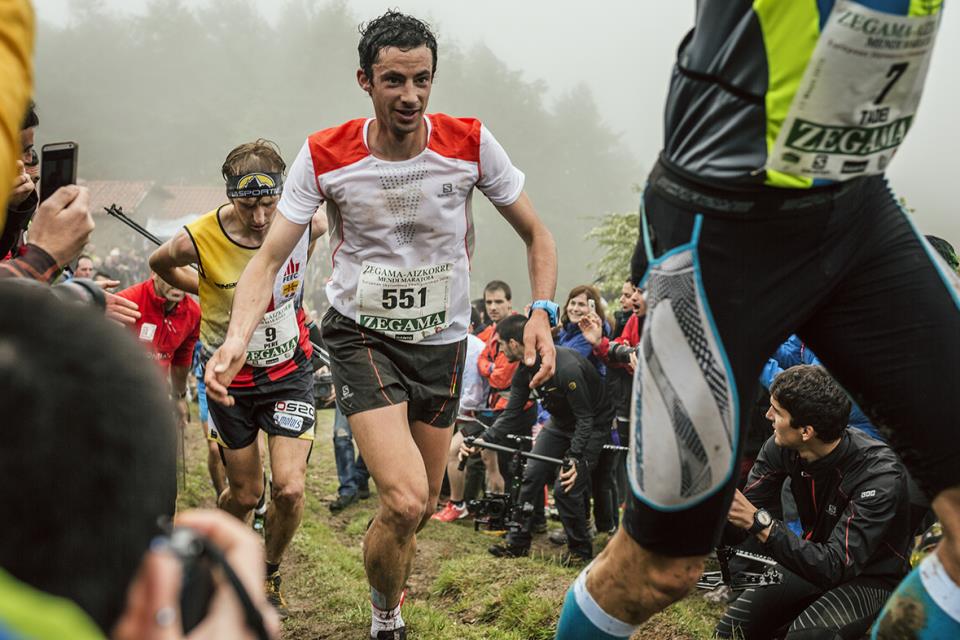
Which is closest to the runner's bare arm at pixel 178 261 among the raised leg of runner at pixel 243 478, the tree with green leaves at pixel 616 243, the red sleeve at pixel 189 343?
the raised leg of runner at pixel 243 478

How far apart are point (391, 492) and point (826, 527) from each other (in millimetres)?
2017

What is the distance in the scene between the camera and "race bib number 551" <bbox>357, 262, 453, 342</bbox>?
4.21m

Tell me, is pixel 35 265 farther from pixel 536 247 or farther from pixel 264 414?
pixel 264 414

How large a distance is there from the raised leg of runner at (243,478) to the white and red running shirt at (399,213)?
1.63m

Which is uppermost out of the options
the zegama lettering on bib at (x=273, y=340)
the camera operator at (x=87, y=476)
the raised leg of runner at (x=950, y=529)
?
the camera operator at (x=87, y=476)

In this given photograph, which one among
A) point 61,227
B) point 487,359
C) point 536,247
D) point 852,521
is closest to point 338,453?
point 487,359

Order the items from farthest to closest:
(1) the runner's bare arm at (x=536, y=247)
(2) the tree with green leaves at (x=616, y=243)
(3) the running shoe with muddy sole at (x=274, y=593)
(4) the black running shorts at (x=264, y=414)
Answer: (2) the tree with green leaves at (x=616, y=243) → (4) the black running shorts at (x=264, y=414) → (3) the running shoe with muddy sole at (x=274, y=593) → (1) the runner's bare arm at (x=536, y=247)

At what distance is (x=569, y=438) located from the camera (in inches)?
322

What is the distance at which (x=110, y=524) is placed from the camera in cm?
101

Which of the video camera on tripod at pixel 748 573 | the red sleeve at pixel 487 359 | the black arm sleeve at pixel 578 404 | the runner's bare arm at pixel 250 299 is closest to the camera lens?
the runner's bare arm at pixel 250 299

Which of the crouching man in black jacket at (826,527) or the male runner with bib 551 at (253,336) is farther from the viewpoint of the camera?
the male runner with bib 551 at (253,336)

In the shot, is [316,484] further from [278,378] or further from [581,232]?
[581,232]

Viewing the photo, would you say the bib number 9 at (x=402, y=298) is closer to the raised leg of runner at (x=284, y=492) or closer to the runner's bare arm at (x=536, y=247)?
the runner's bare arm at (x=536, y=247)

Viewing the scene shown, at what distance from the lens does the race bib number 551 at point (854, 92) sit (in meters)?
2.07
